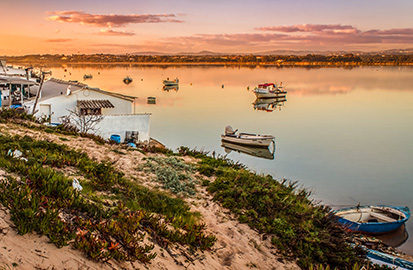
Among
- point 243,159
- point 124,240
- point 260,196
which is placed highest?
point 124,240

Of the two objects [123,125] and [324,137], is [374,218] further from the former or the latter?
[324,137]

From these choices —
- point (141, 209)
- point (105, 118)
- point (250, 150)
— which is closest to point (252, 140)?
point (250, 150)

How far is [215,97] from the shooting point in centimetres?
7231

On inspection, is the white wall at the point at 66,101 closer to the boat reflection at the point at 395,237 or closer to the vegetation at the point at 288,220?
the vegetation at the point at 288,220

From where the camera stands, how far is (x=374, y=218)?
1681cm

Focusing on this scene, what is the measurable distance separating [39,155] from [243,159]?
2185 centimetres

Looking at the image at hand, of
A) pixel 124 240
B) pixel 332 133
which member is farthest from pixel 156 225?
pixel 332 133

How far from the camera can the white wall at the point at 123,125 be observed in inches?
875

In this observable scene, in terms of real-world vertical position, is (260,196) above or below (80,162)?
below

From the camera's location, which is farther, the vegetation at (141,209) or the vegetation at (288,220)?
the vegetation at (288,220)

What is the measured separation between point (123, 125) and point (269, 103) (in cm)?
4902

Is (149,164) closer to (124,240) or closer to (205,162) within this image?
(205,162)

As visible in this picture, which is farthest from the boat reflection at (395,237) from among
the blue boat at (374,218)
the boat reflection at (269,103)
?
the boat reflection at (269,103)

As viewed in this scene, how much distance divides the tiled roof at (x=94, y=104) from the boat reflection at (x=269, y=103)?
38055mm
